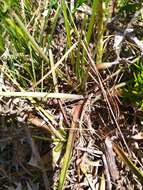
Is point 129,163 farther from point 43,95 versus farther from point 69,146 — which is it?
point 43,95

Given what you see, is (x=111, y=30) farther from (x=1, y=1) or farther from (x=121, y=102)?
(x=1, y=1)

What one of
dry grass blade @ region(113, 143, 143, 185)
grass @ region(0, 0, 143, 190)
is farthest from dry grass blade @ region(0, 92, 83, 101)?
dry grass blade @ region(113, 143, 143, 185)

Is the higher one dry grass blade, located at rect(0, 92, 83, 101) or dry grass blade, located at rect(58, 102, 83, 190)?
dry grass blade, located at rect(0, 92, 83, 101)

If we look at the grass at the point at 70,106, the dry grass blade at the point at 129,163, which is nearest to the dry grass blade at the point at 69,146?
the grass at the point at 70,106

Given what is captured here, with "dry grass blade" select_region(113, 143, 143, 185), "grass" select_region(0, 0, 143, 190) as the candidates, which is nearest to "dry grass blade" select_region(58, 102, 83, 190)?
"grass" select_region(0, 0, 143, 190)

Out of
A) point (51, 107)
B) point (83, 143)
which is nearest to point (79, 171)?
point (83, 143)

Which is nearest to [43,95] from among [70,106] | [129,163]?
[70,106]

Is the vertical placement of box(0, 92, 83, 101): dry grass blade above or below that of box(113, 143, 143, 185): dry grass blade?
above

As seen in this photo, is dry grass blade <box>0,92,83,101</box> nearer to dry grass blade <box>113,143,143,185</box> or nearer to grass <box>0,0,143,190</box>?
grass <box>0,0,143,190</box>
